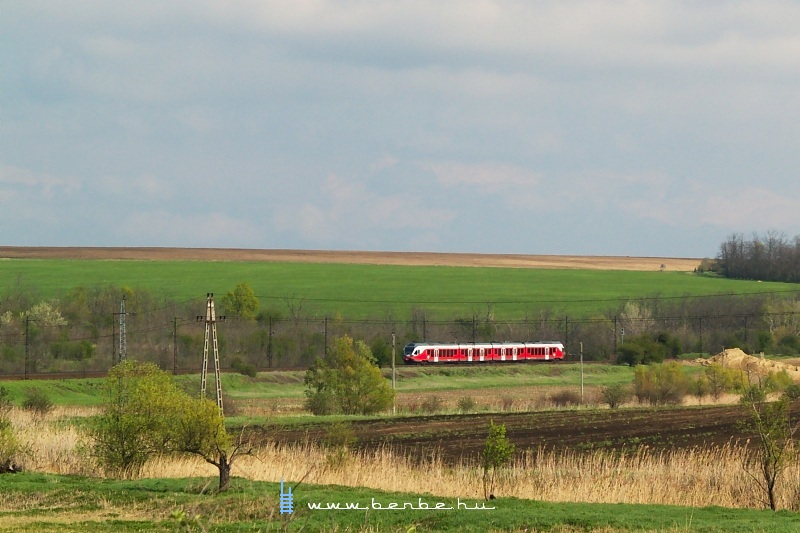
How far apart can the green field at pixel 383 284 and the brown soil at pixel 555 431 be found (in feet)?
234

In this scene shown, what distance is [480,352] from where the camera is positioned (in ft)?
270

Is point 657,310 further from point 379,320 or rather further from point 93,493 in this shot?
point 93,493

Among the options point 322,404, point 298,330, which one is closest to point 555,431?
point 322,404

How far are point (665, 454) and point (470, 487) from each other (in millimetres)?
11897

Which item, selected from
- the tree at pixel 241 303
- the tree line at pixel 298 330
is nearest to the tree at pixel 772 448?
the tree line at pixel 298 330

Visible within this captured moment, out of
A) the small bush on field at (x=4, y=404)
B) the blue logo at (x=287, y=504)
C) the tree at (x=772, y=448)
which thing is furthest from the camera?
the small bush on field at (x=4, y=404)

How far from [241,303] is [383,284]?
1865 inches

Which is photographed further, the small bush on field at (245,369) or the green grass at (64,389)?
the small bush on field at (245,369)

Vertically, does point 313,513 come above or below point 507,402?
above

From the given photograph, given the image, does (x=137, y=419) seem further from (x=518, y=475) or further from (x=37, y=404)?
(x=37, y=404)

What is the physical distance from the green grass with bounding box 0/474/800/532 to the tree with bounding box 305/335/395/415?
31.0 m

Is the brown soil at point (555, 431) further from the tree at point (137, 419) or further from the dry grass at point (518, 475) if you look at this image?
the tree at point (137, 419)

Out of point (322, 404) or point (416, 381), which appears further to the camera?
point (416, 381)

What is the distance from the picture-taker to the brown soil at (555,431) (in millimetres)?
34531
